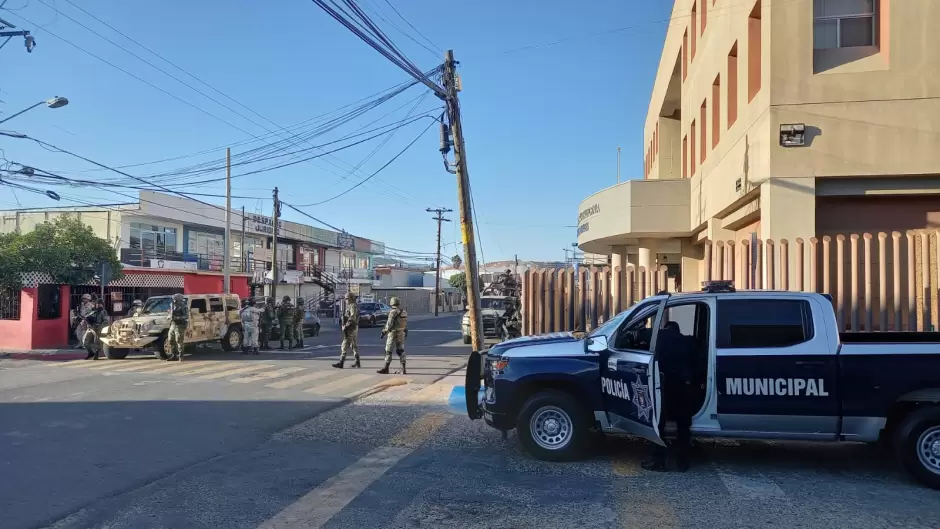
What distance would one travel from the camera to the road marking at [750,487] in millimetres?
6203

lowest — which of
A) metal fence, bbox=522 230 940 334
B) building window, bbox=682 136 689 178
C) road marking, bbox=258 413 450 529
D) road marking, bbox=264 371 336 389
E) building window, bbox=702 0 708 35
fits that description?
road marking, bbox=264 371 336 389

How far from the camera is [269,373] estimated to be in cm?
1547

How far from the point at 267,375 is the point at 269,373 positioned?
381 mm

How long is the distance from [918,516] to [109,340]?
19.5m

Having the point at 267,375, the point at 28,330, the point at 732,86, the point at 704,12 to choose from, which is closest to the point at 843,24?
the point at 732,86

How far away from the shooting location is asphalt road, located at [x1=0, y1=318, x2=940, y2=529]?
18.5 ft

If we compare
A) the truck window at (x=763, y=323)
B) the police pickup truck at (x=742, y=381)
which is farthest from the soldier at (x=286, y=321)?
the truck window at (x=763, y=323)

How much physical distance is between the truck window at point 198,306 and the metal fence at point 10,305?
7.68 meters

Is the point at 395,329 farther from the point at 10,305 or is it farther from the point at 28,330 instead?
the point at 10,305

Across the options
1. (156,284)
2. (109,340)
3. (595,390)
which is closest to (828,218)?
(595,390)

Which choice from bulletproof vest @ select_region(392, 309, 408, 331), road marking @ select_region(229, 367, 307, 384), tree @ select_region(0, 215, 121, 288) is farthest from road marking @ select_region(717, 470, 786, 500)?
tree @ select_region(0, 215, 121, 288)

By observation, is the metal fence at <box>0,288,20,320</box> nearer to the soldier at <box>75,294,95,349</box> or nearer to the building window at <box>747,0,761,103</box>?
the soldier at <box>75,294,95,349</box>

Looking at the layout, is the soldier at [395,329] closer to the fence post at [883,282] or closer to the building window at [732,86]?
the building window at [732,86]

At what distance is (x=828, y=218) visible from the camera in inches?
468
